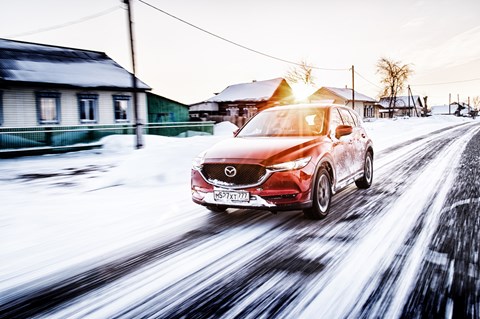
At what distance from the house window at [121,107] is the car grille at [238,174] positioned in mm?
20567

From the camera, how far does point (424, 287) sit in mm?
3057

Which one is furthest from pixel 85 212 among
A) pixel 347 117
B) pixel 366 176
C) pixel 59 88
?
pixel 59 88

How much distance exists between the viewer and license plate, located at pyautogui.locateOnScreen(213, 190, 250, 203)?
4.79 metres

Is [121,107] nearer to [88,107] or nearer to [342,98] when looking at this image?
[88,107]

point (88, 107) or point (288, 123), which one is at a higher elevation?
point (88, 107)

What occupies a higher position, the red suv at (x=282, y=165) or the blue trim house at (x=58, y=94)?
the blue trim house at (x=58, y=94)

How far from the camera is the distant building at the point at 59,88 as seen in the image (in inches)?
770

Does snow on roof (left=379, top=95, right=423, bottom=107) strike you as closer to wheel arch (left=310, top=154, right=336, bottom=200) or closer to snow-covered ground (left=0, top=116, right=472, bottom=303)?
snow-covered ground (left=0, top=116, right=472, bottom=303)

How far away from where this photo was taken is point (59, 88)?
68.8 feet

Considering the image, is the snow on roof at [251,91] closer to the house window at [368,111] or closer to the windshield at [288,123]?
the house window at [368,111]

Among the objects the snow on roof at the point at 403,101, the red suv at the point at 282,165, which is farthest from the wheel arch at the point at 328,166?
the snow on roof at the point at 403,101

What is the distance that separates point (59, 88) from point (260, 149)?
64.4ft

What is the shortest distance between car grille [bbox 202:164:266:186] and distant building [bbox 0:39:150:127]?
728 inches

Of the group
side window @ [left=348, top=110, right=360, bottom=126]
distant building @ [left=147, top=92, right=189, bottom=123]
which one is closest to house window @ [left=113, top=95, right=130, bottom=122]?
distant building @ [left=147, top=92, right=189, bottom=123]
